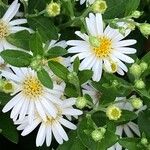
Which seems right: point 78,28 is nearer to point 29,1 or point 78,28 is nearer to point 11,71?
point 29,1

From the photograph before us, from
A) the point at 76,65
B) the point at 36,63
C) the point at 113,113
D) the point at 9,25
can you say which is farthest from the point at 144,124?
the point at 9,25

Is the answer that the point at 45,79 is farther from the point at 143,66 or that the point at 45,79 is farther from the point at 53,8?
the point at 143,66

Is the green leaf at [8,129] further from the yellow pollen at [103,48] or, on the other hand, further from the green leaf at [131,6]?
the green leaf at [131,6]

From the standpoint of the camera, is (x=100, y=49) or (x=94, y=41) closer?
(x=94, y=41)

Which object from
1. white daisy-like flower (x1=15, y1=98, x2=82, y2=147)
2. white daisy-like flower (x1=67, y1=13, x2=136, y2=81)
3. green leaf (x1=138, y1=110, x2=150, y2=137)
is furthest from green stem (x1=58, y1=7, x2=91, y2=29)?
green leaf (x1=138, y1=110, x2=150, y2=137)

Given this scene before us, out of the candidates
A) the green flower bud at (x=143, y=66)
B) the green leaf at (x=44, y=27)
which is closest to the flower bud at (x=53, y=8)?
the green leaf at (x=44, y=27)

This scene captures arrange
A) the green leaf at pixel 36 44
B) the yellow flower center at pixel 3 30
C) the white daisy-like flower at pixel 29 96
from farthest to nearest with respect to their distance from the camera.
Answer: the yellow flower center at pixel 3 30, the white daisy-like flower at pixel 29 96, the green leaf at pixel 36 44

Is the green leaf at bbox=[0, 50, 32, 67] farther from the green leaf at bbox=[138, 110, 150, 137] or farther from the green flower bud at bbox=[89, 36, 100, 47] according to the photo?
the green leaf at bbox=[138, 110, 150, 137]

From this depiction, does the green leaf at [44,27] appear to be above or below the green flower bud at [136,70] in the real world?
above
